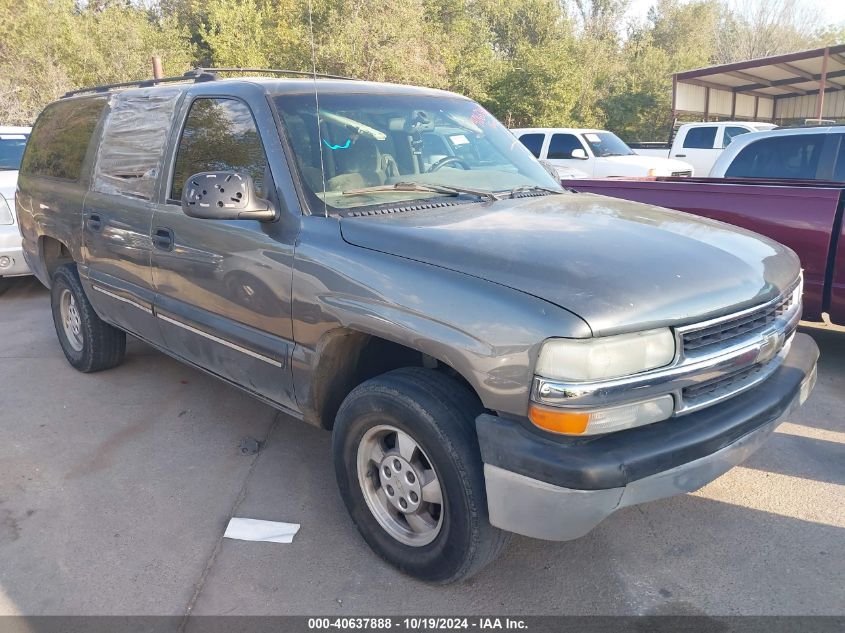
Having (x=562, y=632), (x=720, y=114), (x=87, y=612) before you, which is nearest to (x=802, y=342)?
(x=562, y=632)

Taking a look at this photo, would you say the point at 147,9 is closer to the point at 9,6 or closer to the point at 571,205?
the point at 9,6

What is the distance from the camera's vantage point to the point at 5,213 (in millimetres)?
7145

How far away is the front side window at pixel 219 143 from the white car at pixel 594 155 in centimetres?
1025

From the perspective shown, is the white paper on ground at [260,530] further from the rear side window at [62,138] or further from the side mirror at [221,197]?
the rear side window at [62,138]

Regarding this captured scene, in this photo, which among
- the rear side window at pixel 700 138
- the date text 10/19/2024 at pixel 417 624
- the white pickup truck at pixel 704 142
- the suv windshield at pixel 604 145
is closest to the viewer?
the date text 10/19/2024 at pixel 417 624

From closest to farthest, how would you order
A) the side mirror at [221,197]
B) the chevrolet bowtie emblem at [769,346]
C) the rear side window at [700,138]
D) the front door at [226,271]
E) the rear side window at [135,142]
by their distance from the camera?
the chevrolet bowtie emblem at [769,346] < the side mirror at [221,197] < the front door at [226,271] < the rear side window at [135,142] < the rear side window at [700,138]

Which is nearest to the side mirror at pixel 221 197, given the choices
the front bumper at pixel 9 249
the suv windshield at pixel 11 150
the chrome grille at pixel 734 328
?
the chrome grille at pixel 734 328

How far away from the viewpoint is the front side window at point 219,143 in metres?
3.24

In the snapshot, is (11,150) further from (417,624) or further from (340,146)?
(417,624)

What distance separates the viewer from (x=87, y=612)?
2672mm

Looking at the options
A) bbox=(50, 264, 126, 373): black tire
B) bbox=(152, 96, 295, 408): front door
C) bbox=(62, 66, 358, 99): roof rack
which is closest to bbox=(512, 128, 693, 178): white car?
bbox=(62, 66, 358, 99): roof rack

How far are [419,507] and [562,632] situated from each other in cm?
69

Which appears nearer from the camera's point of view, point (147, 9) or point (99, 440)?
point (99, 440)

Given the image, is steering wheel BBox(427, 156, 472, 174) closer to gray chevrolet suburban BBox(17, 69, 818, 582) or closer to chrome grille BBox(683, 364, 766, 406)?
gray chevrolet suburban BBox(17, 69, 818, 582)
